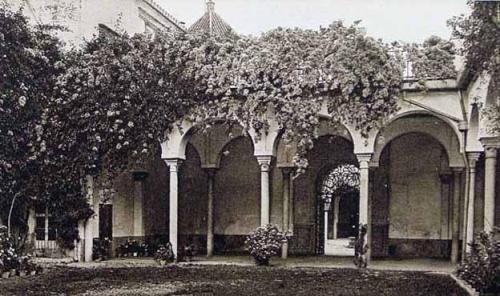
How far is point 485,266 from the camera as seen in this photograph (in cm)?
1012

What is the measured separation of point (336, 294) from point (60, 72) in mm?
10128

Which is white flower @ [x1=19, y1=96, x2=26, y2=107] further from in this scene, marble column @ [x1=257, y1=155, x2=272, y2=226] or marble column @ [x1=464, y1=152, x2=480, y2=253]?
marble column @ [x1=464, y1=152, x2=480, y2=253]

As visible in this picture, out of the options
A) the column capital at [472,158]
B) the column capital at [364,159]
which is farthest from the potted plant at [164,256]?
the column capital at [472,158]

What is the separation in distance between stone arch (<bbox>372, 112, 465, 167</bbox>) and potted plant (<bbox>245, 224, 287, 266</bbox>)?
11.0ft

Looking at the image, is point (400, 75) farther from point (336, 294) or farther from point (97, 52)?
point (97, 52)

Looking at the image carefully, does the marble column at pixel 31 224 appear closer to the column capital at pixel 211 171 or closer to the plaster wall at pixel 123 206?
the plaster wall at pixel 123 206

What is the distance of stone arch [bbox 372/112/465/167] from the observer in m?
17.3

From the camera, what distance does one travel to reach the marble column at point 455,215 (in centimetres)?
1697

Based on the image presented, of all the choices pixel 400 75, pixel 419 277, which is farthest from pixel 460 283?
pixel 400 75

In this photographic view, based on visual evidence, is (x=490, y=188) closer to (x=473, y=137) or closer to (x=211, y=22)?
(x=473, y=137)

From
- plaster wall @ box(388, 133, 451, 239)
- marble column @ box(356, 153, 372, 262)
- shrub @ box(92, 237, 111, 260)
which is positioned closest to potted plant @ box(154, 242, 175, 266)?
shrub @ box(92, 237, 111, 260)

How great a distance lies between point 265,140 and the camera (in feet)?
54.0

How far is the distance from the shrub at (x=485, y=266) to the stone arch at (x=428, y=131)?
6058 millimetres

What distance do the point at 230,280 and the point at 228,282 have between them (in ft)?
1.19
